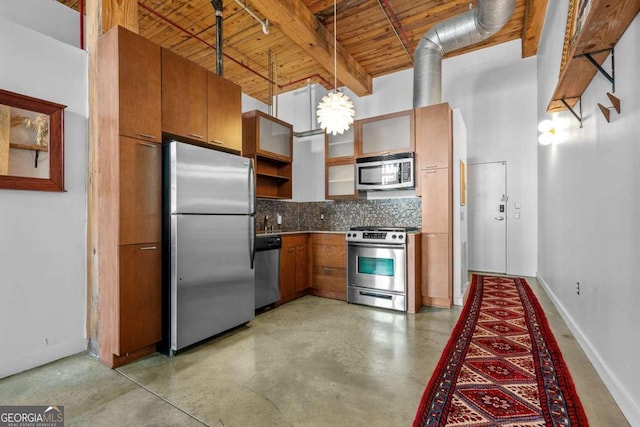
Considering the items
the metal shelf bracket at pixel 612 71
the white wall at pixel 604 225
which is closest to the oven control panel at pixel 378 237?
the white wall at pixel 604 225

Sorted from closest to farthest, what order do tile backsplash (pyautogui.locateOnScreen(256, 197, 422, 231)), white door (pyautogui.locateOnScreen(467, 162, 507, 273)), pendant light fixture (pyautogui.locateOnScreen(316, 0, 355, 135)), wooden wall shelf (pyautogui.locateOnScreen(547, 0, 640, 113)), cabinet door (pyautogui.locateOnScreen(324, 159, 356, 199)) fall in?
wooden wall shelf (pyautogui.locateOnScreen(547, 0, 640, 113)) < pendant light fixture (pyautogui.locateOnScreen(316, 0, 355, 135)) < tile backsplash (pyautogui.locateOnScreen(256, 197, 422, 231)) < cabinet door (pyautogui.locateOnScreen(324, 159, 356, 199)) < white door (pyautogui.locateOnScreen(467, 162, 507, 273))

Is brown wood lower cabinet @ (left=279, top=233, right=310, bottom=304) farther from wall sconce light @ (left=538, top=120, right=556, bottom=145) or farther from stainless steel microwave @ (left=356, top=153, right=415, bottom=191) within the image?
wall sconce light @ (left=538, top=120, right=556, bottom=145)

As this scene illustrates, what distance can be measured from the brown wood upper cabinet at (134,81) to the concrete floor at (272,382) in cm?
179

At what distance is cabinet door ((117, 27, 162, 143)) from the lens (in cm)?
227

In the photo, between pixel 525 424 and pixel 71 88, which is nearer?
pixel 525 424

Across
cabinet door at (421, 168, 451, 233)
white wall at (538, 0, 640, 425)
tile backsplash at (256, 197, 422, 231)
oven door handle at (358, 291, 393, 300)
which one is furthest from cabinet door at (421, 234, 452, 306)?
white wall at (538, 0, 640, 425)

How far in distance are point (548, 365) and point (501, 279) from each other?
2.89 metres

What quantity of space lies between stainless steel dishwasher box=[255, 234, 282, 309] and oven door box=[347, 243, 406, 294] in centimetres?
93

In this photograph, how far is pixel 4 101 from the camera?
6.94 ft

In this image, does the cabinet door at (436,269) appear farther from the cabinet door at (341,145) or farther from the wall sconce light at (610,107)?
the wall sconce light at (610,107)

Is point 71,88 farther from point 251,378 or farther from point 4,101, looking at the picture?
point 251,378

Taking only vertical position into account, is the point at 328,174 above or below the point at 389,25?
below

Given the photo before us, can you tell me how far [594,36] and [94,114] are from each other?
3508 mm

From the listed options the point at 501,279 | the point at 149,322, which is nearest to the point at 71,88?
the point at 149,322
